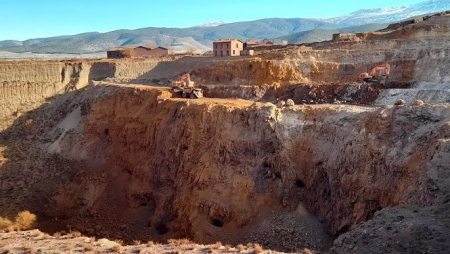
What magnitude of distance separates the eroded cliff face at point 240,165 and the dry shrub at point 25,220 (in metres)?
1.20

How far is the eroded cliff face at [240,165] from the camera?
750 inches

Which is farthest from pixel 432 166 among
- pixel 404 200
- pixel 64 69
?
pixel 64 69

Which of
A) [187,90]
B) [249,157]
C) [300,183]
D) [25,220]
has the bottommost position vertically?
[25,220]

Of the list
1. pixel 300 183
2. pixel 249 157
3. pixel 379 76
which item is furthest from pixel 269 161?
pixel 379 76

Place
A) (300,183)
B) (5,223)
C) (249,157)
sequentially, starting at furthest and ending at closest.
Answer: (5,223), (249,157), (300,183)

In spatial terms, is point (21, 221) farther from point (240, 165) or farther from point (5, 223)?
point (240, 165)

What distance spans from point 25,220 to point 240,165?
13.5 m

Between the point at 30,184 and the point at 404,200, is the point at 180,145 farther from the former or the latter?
the point at 404,200

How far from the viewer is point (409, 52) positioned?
33.4 metres

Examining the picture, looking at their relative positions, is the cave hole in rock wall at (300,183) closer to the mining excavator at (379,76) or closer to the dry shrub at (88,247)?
the mining excavator at (379,76)

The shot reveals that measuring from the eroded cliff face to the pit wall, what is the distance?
0.19 ft

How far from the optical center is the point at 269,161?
22891mm

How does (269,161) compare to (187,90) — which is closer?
(269,161)

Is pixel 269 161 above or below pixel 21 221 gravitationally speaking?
above
